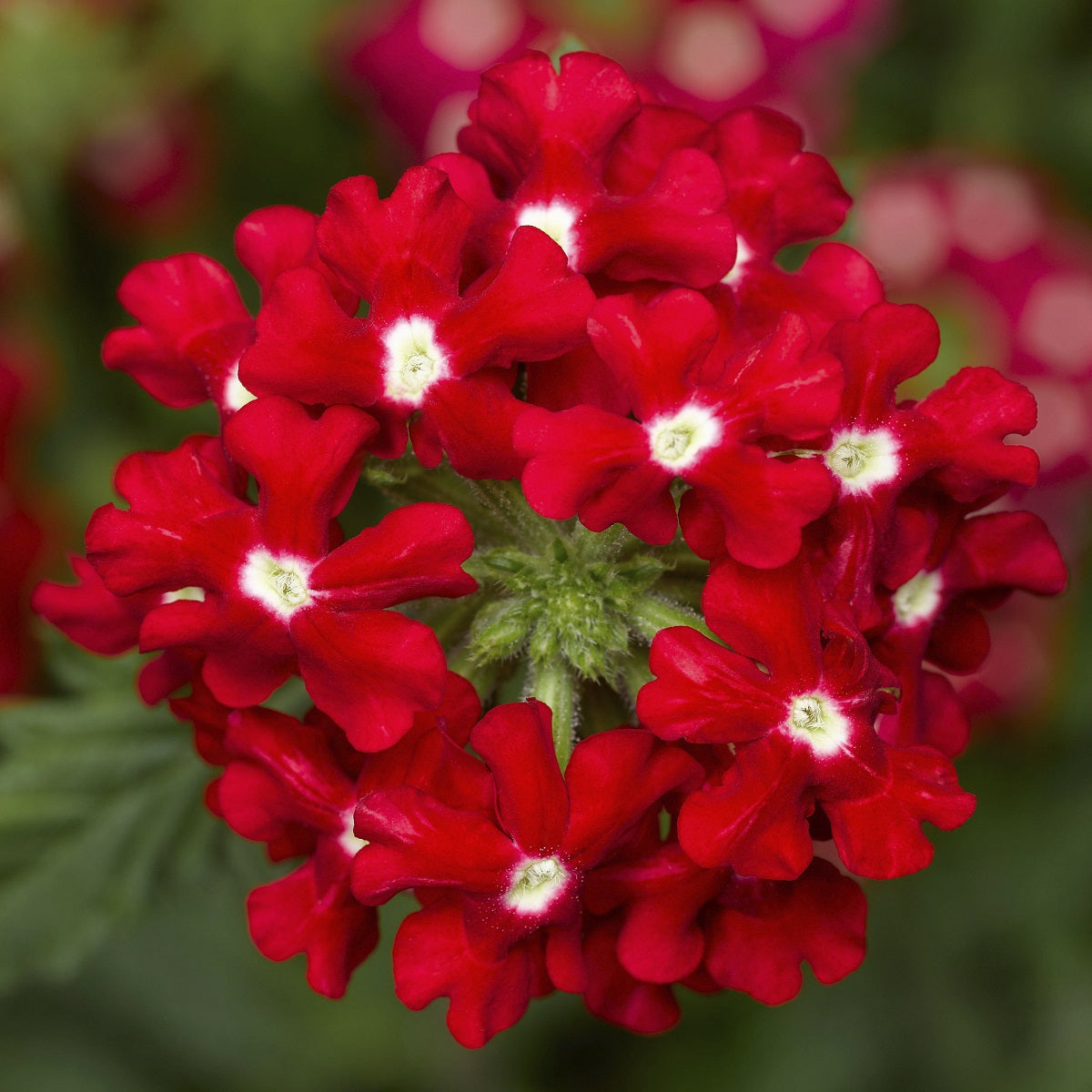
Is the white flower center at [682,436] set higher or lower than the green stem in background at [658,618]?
higher

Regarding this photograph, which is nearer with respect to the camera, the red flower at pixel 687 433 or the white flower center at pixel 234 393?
the red flower at pixel 687 433

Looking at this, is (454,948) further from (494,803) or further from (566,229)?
(566,229)

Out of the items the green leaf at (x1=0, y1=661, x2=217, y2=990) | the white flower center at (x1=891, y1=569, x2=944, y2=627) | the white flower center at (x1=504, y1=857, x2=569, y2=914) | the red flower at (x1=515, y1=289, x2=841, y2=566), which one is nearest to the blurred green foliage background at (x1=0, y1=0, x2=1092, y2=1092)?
the green leaf at (x1=0, y1=661, x2=217, y2=990)

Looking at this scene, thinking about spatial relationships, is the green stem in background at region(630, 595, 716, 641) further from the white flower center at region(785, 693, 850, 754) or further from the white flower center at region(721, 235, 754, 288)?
the white flower center at region(721, 235, 754, 288)

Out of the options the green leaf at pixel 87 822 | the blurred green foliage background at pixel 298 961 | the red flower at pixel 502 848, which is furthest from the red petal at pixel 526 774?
the blurred green foliage background at pixel 298 961

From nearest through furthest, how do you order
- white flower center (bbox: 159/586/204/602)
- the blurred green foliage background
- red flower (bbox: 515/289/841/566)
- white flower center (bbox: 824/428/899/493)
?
red flower (bbox: 515/289/841/566), white flower center (bbox: 824/428/899/493), white flower center (bbox: 159/586/204/602), the blurred green foliage background

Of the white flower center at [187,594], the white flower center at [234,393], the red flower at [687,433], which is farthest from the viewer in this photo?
the white flower center at [187,594]

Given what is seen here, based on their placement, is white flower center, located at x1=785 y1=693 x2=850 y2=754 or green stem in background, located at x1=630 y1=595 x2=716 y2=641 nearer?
white flower center, located at x1=785 y1=693 x2=850 y2=754

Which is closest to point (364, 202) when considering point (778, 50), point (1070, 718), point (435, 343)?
point (435, 343)

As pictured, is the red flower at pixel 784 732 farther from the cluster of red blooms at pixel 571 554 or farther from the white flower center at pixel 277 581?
the white flower center at pixel 277 581
